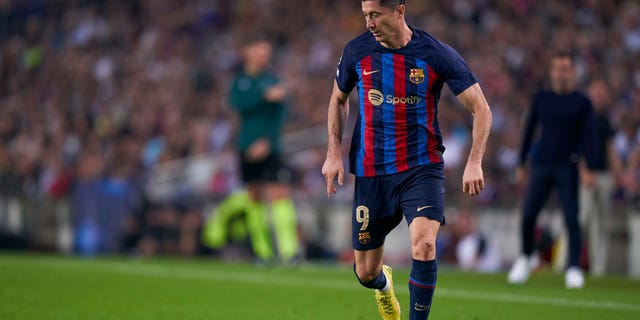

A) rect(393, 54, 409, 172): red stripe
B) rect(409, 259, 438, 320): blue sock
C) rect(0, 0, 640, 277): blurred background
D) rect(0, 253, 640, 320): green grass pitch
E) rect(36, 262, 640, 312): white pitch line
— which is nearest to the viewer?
rect(409, 259, 438, 320): blue sock

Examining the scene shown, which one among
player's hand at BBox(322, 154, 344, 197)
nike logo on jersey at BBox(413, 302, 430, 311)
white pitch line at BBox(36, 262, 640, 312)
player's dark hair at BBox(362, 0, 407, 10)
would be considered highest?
player's dark hair at BBox(362, 0, 407, 10)

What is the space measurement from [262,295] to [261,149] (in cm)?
393

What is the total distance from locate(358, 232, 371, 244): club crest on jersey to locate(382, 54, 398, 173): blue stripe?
432 mm

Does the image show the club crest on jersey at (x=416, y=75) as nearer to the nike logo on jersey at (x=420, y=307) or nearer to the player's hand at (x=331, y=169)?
the player's hand at (x=331, y=169)

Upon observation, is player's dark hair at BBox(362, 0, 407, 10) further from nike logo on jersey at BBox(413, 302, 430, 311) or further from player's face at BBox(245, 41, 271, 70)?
player's face at BBox(245, 41, 271, 70)

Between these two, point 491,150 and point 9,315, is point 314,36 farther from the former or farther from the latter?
point 9,315

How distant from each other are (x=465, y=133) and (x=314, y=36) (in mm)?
6405

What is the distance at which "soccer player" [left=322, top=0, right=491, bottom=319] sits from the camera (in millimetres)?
6734

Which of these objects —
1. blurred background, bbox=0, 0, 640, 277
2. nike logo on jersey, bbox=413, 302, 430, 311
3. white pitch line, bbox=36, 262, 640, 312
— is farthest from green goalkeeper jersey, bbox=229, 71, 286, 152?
nike logo on jersey, bbox=413, 302, 430, 311

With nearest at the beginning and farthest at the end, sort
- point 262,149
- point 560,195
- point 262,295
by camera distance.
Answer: point 262,295
point 560,195
point 262,149

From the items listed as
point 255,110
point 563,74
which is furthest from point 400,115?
point 255,110

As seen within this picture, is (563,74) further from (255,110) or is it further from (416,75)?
(416,75)

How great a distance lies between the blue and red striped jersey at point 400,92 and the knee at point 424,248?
54cm

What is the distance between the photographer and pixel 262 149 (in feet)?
45.5
